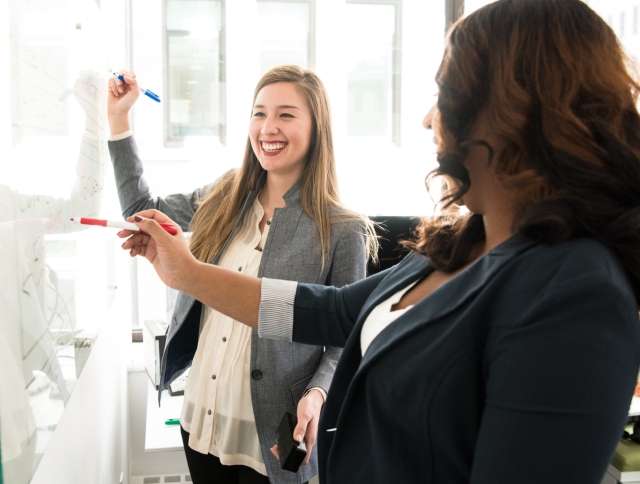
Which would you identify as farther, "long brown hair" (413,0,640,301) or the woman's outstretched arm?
the woman's outstretched arm

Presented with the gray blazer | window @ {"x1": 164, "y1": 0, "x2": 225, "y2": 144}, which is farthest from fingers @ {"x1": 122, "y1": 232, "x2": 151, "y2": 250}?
window @ {"x1": 164, "y1": 0, "x2": 225, "y2": 144}

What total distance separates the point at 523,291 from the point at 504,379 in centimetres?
9

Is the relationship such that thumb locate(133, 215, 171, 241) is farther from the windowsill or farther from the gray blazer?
the windowsill

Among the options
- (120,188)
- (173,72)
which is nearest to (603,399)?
(120,188)

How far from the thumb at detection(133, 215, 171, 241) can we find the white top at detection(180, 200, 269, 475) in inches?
18.0

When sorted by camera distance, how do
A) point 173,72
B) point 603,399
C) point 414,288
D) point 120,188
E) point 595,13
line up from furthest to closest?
1. point 173,72
2. point 120,188
3. point 414,288
4. point 595,13
5. point 603,399

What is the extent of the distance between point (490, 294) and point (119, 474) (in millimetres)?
1924

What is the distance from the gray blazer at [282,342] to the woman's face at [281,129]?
0.08 metres

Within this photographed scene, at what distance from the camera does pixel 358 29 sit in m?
3.06

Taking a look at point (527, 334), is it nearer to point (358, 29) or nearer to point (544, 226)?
point (544, 226)

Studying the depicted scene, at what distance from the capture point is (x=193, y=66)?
293cm

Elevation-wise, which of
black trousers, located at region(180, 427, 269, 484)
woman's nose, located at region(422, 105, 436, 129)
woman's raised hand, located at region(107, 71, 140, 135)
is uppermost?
woman's raised hand, located at region(107, 71, 140, 135)

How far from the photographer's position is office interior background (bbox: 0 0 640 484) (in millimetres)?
902

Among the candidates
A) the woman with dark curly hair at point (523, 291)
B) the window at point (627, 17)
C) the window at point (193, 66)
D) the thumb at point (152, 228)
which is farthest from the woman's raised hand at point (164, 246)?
the window at point (627, 17)
